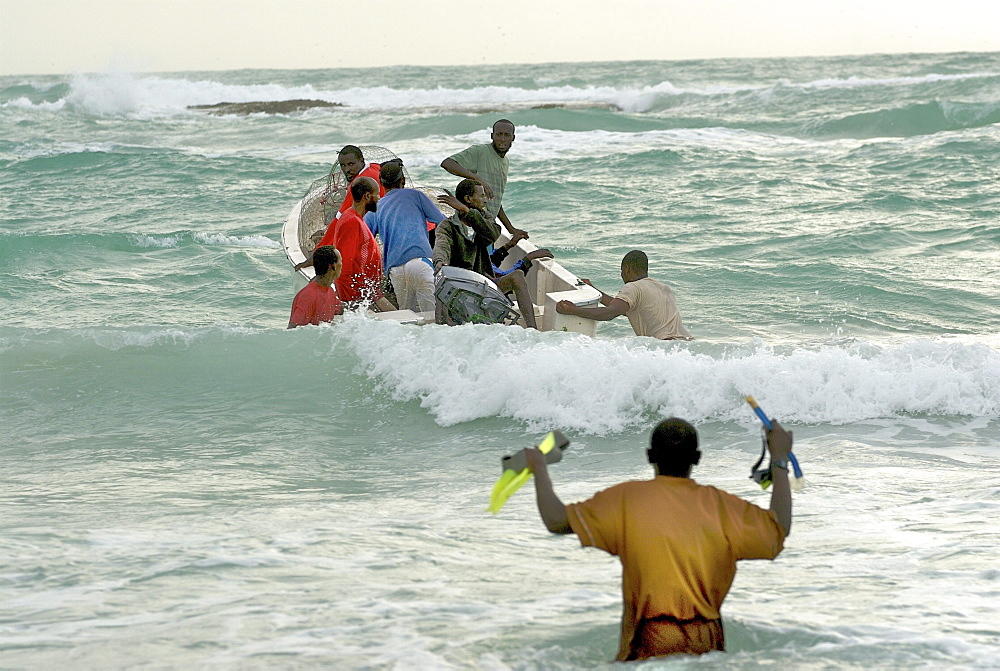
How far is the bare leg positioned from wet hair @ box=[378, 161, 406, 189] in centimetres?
117

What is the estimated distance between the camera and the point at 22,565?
4766mm

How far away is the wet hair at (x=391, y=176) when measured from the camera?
8227mm

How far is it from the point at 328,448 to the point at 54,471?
1.70 metres

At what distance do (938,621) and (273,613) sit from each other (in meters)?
2.65

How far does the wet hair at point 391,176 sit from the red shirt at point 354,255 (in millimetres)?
346

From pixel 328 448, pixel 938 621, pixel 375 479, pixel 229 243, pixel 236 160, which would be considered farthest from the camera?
pixel 236 160

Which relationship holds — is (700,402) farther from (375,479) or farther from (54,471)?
(54,471)

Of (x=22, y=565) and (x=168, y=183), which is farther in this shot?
(x=168, y=183)

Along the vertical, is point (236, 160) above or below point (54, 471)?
above

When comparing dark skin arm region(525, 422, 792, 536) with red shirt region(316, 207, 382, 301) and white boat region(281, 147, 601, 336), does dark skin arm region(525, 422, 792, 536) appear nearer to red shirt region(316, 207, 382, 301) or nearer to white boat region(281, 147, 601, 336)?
white boat region(281, 147, 601, 336)

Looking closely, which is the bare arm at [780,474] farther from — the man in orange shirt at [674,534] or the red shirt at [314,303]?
the red shirt at [314,303]

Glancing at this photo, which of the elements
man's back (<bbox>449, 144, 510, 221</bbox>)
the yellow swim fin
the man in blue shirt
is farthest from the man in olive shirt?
the yellow swim fin

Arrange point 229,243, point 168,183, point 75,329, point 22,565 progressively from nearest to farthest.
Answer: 1. point 22,565
2. point 75,329
3. point 229,243
4. point 168,183

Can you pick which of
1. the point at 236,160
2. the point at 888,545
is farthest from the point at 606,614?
the point at 236,160
